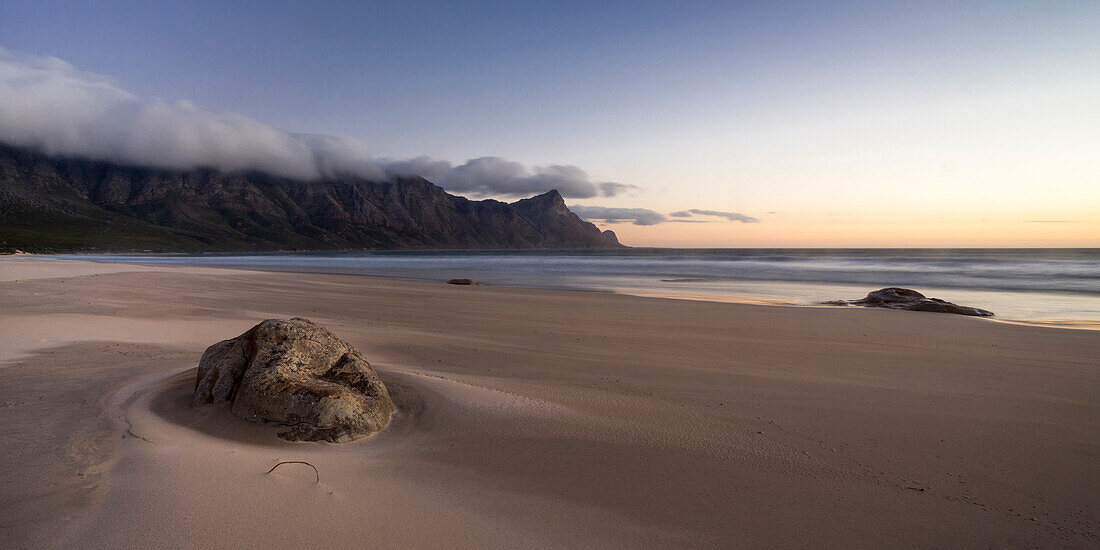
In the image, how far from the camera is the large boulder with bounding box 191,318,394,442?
3.68 meters

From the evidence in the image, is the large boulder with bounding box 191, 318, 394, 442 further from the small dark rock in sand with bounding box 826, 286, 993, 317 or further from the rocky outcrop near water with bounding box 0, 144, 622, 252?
the rocky outcrop near water with bounding box 0, 144, 622, 252

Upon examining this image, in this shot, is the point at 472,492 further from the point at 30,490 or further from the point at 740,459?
the point at 30,490

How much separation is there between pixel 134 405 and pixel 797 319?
1175cm

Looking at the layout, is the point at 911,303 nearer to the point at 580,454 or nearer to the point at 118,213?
the point at 580,454

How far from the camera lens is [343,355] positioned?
14.8ft

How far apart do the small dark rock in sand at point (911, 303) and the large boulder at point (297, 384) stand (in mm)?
15179

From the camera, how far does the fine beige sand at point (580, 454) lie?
8.39 feet

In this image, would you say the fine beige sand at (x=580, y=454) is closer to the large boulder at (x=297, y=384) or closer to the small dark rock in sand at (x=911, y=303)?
the large boulder at (x=297, y=384)

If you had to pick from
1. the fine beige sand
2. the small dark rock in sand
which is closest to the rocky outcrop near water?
the fine beige sand

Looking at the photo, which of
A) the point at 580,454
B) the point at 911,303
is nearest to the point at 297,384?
the point at 580,454

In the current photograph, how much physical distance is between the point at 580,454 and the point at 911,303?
599 inches

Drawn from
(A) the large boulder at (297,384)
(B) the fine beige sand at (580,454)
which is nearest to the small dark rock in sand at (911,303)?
(B) the fine beige sand at (580,454)

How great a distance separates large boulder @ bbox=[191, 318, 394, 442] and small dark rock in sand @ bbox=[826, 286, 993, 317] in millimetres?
15179

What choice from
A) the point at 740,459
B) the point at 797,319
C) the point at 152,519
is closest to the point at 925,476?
the point at 740,459
